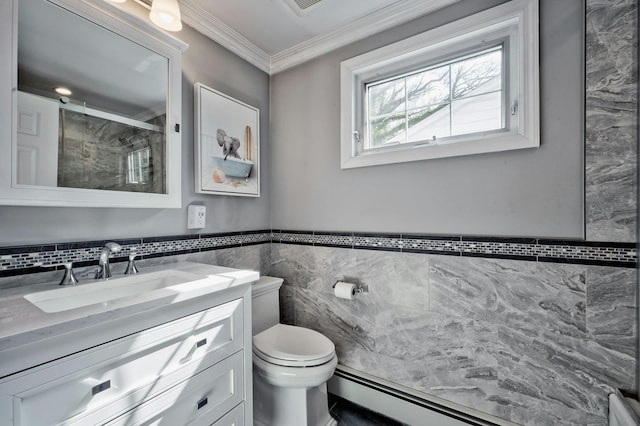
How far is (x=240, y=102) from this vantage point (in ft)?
5.84

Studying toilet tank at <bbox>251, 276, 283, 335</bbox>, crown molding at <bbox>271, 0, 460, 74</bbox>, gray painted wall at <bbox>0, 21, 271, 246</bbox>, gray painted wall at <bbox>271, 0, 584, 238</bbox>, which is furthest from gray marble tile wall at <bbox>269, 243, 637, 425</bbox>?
crown molding at <bbox>271, 0, 460, 74</bbox>

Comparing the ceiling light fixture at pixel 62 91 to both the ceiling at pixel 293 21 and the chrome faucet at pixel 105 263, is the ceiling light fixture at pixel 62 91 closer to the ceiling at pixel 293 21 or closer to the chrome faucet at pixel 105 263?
the chrome faucet at pixel 105 263

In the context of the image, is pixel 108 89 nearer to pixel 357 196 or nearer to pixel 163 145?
pixel 163 145

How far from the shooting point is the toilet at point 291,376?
1.28 m

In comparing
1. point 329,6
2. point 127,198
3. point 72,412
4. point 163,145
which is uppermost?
point 329,6

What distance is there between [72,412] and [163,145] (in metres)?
1.06

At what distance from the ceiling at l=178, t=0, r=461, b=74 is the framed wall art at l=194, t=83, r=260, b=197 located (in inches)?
15.4

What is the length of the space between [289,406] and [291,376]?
224 millimetres

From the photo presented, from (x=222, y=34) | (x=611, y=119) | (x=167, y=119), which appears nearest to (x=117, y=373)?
(x=167, y=119)

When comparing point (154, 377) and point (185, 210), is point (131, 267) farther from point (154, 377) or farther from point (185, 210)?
point (154, 377)

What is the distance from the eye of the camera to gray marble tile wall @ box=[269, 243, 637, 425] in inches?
43.1

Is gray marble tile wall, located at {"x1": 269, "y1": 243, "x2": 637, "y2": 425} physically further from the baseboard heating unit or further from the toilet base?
the toilet base

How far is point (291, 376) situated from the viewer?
126 centimetres

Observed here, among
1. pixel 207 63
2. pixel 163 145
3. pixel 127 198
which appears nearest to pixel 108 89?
pixel 163 145
